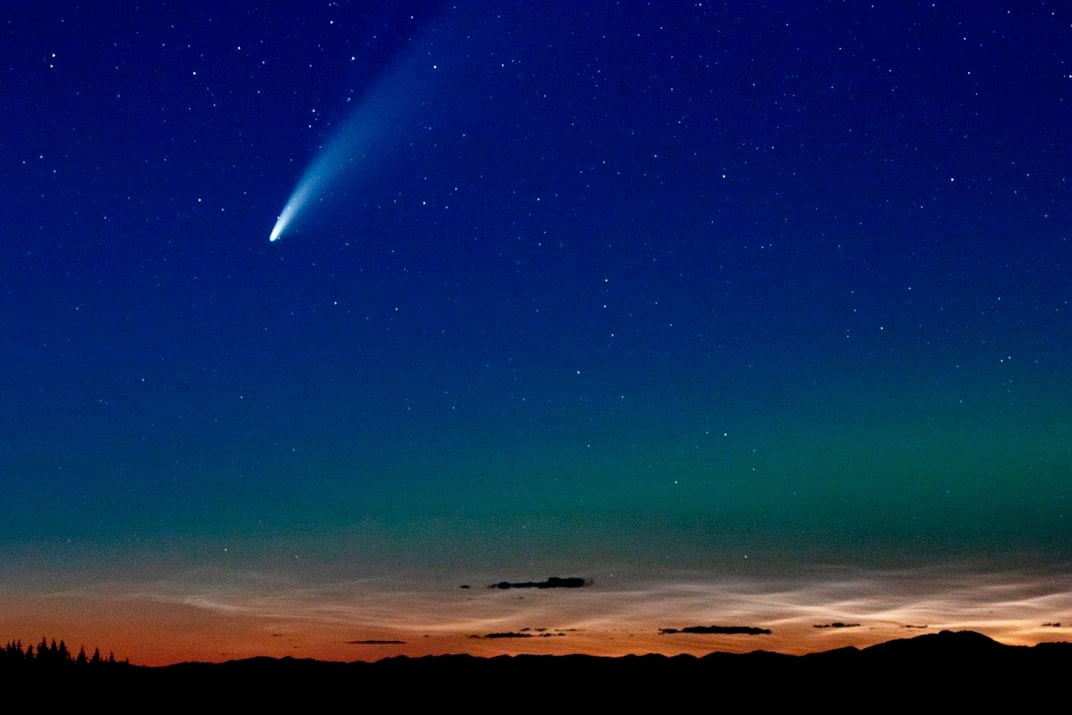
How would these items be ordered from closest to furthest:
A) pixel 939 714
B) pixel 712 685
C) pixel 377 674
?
pixel 939 714
pixel 712 685
pixel 377 674

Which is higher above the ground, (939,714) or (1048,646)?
(1048,646)

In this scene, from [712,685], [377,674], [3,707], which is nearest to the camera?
[3,707]

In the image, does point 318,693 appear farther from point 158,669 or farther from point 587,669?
point 587,669

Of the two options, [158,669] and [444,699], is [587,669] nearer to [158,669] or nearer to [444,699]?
[444,699]

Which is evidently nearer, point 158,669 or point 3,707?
point 3,707

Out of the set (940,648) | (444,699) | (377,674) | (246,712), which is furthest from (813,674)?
(246,712)

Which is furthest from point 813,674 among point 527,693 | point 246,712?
point 246,712
